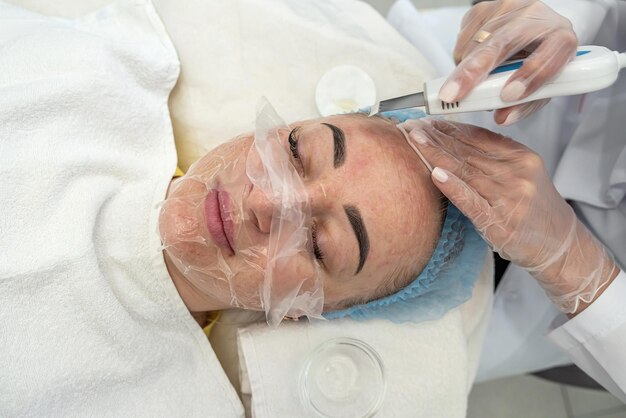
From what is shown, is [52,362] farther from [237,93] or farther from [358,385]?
[237,93]

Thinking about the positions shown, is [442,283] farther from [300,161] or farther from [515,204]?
[300,161]

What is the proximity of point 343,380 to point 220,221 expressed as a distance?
1.82 feet

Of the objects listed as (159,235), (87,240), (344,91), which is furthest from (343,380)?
(344,91)

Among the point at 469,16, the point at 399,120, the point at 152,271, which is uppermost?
the point at 469,16

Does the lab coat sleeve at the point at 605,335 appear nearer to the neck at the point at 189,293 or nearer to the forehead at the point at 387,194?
the forehead at the point at 387,194

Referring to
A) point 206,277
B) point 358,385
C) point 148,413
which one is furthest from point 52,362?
point 358,385

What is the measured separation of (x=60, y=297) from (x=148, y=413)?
1.11 ft

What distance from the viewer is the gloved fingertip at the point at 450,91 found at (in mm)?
869

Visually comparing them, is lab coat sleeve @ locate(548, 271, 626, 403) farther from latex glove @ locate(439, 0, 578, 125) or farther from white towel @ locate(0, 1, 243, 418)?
white towel @ locate(0, 1, 243, 418)

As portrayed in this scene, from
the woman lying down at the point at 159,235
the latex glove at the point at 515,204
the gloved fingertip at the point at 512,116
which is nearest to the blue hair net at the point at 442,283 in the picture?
the woman lying down at the point at 159,235

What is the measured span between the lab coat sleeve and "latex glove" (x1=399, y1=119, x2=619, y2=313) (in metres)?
0.03

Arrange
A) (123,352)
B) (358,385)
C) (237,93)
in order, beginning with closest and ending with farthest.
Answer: (123,352) < (358,385) < (237,93)

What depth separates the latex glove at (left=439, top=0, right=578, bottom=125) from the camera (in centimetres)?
87

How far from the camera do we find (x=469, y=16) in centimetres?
120
